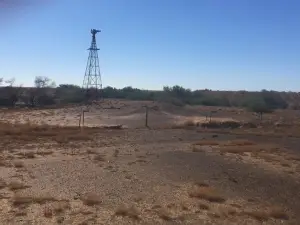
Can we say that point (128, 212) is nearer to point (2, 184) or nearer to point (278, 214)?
point (278, 214)

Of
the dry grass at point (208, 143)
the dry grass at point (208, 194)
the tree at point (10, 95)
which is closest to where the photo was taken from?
the dry grass at point (208, 194)

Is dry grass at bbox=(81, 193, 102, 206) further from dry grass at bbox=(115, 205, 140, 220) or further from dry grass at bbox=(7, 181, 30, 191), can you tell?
dry grass at bbox=(7, 181, 30, 191)

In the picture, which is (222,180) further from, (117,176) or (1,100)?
(1,100)

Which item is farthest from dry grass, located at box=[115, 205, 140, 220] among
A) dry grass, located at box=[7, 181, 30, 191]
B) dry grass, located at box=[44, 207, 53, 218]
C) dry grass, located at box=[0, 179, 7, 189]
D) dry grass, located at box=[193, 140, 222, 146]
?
dry grass, located at box=[193, 140, 222, 146]

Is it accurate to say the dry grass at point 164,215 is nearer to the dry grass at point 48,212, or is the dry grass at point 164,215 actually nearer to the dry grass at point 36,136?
the dry grass at point 48,212

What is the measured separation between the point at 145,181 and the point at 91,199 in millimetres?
3473

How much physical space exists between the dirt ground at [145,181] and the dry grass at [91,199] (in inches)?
1.4

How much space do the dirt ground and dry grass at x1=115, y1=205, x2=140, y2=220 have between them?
3cm

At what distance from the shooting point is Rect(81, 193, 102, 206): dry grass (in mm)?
13327

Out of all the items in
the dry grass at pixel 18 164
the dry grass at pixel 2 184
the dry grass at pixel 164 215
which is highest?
the dry grass at pixel 18 164

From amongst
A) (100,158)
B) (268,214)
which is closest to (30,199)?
(268,214)

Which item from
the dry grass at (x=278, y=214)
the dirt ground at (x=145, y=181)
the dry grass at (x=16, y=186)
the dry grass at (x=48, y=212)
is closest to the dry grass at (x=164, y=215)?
the dirt ground at (x=145, y=181)

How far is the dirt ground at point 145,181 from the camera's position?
41.6 feet

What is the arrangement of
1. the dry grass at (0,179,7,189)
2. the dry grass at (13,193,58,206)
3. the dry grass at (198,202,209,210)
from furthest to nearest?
1. the dry grass at (0,179,7,189)
2. the dry grass at (198,202,209,210)
3. the dry grass at (13,193,58,206)
